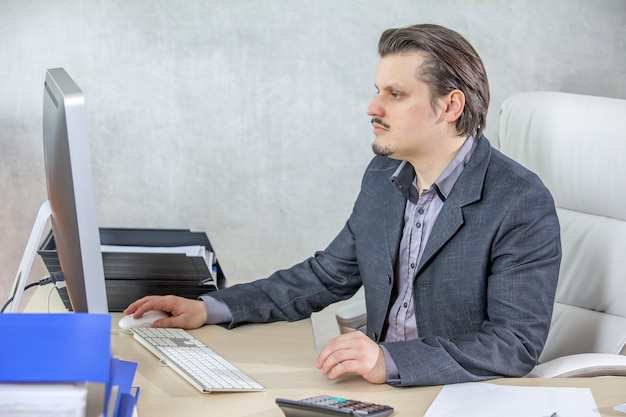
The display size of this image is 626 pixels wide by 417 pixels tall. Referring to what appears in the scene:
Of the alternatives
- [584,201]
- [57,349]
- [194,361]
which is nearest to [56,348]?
[57,349]

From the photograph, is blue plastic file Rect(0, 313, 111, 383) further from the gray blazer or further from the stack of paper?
the gray blazer

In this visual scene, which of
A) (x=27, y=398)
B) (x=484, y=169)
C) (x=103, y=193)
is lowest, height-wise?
(x=27, y=398)

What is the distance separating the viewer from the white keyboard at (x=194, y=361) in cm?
148

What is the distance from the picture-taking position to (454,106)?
6.31 ft

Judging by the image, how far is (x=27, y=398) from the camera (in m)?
1.03

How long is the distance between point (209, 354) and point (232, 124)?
1.38 meters

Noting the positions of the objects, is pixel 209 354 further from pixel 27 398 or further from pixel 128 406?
pixel 27 398

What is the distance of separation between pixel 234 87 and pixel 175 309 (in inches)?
47.7

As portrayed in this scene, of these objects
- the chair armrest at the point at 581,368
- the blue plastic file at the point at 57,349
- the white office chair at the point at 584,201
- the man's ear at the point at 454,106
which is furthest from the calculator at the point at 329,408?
the white office chair at the point at 584,201

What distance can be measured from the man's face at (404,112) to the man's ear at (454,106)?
1 cm

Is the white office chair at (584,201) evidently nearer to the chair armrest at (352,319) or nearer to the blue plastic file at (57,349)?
the chair armrest at (352,319)

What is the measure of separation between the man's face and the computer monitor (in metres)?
0.77

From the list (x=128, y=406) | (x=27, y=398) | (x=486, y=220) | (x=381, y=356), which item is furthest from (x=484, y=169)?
(x=27, y=398)

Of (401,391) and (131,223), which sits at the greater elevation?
(131,223)
